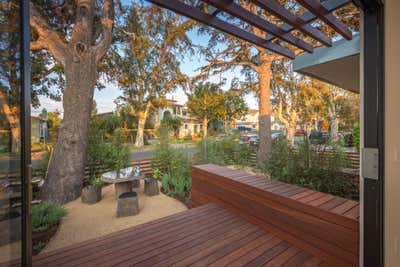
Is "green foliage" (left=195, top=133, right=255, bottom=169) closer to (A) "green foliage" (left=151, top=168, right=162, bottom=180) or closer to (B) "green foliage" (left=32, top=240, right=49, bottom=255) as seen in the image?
(A) "green foliage" (left=151, top=168, right=162, bottom=180)

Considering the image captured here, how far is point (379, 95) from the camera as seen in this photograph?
104cm

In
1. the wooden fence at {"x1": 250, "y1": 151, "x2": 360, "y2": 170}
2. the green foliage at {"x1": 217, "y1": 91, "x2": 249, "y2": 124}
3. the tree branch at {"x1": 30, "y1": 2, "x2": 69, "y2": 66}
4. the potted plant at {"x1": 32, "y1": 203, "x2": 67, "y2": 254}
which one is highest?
the tree branch at {"x1": 30, "y1": 2, "x2": 69, "y2": 66}

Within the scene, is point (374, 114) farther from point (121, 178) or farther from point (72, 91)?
point (72, 91)

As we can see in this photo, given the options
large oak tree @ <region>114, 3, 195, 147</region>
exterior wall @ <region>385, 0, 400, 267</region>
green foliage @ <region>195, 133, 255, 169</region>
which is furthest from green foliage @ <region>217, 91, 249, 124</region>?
exterior wall @ <region>385, 0, 400, 267</region>

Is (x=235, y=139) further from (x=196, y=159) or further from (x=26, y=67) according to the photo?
(x=26, y=67)

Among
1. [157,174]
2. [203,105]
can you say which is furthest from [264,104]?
[203,105]

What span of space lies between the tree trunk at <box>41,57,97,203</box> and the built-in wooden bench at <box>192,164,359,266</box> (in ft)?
11.2

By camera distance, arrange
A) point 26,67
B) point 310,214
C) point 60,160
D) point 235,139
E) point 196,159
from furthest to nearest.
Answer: point 235,139 < point 196,159 < point 60,160 < point 310,214 < point 26,67

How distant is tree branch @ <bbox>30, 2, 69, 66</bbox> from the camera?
374cm

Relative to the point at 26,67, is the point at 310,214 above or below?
below

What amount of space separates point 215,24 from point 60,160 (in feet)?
14.3

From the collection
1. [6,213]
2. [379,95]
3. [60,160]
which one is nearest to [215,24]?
[379,95]

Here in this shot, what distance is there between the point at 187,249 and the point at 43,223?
241cm

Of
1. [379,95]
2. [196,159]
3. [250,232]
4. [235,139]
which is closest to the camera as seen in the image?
[379,95]
